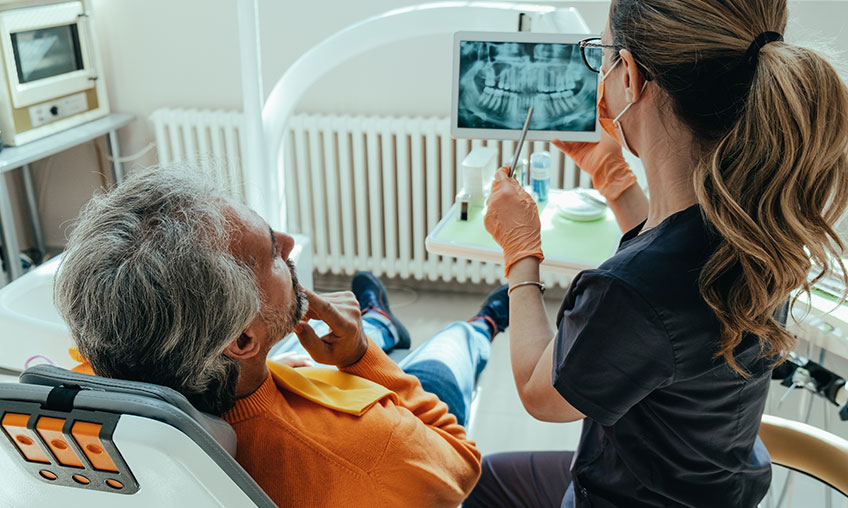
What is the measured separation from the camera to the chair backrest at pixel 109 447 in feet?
2.73

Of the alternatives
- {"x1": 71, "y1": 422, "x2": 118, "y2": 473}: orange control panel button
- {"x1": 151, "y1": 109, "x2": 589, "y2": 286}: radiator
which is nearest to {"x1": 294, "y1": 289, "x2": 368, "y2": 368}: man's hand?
{"x1": 71, "y1": 422, "x2": 118, "y2": 473}: orange control panel button

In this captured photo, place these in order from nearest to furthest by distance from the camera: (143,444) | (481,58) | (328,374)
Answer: (143,444), (328,374), (481,58)

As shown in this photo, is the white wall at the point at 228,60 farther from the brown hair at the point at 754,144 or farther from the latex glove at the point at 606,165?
the brown hair at the point at 754,144

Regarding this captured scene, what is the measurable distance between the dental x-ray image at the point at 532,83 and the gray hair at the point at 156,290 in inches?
32.2

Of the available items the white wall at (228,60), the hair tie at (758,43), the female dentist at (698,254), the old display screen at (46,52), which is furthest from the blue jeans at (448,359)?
the old display screen at (46,52)

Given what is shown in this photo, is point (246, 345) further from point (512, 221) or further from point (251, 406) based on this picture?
point (512, 221)

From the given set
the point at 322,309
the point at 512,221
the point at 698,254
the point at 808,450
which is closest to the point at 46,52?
the point at 322,309

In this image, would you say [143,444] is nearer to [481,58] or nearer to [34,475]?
[34,475]

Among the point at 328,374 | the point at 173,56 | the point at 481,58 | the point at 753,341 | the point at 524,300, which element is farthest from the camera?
the point at 173,56

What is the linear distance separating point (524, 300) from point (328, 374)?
1.24 ft

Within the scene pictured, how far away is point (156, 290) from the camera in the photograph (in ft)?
3.18

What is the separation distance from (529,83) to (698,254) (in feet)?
2.62

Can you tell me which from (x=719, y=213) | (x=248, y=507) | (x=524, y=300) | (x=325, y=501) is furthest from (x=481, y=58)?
(x=248, y=507)

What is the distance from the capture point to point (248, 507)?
932 millimetres
